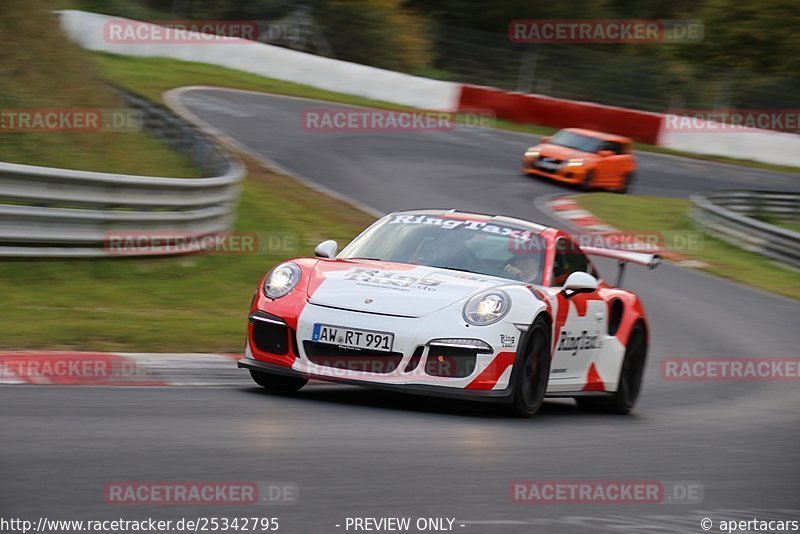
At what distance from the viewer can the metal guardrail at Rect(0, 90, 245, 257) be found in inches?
448

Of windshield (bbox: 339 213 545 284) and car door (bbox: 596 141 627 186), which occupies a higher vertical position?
windshield (bbox: 339 213 545 284)

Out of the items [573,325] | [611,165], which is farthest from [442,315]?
[611,165]

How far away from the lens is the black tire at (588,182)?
84.1 ft

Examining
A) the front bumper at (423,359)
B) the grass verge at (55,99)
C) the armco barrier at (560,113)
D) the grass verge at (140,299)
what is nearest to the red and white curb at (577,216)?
the grass verge at (140,299)

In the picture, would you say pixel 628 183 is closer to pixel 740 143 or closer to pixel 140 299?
pixel 740 143

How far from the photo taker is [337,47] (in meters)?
39.8

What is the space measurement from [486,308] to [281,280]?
1.25 metres

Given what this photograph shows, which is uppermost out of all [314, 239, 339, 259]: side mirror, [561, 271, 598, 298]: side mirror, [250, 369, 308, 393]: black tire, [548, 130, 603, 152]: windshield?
[561, 271, 598, 298]: side mirror

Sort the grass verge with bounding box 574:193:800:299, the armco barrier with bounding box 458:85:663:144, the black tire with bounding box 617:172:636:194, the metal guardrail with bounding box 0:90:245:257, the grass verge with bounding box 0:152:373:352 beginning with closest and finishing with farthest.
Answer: the grass verge with bounding box 0:152:373:352 < the metal guardrail with bounding box 0:90:245:257 < the grass verge with bounding box 574:193:800:299 < the black tire with bounding box 617:172:636:194 < the armco barrier with bounding box 458:85:663:144

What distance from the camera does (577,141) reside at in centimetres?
2628

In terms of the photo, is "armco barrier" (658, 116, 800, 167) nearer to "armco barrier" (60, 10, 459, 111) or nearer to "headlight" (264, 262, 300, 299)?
"armco barrier" (60, 10, 459, 111)

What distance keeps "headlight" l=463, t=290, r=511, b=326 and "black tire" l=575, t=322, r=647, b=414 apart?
1.93 meters

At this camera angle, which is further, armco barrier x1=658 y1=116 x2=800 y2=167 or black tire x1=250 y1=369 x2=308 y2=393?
armco barrier x1=658 y1=116 x2=800 y2=167

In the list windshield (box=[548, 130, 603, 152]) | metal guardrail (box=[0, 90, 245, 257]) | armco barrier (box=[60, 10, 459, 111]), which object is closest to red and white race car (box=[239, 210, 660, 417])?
metal guardrail (box=[0, 90, 245, 257])
